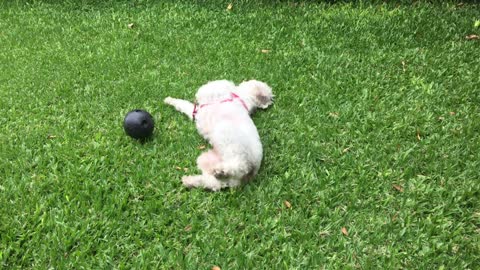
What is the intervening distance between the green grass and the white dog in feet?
0.37

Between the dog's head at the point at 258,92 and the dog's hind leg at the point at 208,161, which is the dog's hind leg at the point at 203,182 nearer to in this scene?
the dog's hind leg at the point at 208,161

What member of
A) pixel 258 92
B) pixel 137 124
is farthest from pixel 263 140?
pixel 137 124

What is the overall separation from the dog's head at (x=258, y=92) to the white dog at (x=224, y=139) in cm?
16

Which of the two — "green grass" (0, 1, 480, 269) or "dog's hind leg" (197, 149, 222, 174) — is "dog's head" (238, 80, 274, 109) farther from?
"dog's hind leg" (197, 149, 222, 174)

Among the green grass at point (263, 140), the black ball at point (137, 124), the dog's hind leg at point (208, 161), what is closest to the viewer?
the green grass at point (263, 140)

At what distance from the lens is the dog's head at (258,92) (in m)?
4.21

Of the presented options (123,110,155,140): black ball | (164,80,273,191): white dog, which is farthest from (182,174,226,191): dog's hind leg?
(123,110,155,140): black ball

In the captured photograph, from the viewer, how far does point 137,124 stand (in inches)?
144

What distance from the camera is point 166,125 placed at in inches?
161

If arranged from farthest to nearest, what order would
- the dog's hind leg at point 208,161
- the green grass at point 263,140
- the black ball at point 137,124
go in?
the black ball at point 137,124
the dog's hind leg at point 208,161
the green grass at point 263,140

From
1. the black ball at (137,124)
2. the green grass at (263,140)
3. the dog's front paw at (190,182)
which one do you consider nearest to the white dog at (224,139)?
the dog's front paw at (190,182)

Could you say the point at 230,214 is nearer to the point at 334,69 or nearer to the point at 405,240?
the point at 405,240

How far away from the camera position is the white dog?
3242 millimetres

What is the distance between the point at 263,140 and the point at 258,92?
54 centimetres
